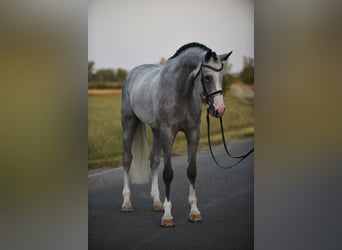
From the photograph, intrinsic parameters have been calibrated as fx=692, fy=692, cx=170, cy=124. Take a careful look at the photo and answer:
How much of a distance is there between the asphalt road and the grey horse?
0.07m

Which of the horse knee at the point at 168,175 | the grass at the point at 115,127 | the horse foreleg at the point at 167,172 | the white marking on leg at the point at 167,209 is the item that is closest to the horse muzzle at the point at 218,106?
the grass at the point at 115,127

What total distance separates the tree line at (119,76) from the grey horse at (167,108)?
0.23ft

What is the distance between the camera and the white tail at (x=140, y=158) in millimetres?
5914

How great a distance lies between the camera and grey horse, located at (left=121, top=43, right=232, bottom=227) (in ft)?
18.4

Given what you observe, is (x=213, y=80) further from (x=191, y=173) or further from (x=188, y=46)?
(x=191, y=173)

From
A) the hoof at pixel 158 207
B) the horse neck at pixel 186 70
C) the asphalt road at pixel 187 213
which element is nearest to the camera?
the horse neck at pixel 186 70

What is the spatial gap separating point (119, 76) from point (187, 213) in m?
1.29

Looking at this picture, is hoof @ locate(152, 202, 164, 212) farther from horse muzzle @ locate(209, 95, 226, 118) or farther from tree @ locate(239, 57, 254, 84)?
tree @ locate(239, 57, 254, 84)

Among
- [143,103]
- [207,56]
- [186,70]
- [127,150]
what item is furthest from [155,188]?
[207,56]

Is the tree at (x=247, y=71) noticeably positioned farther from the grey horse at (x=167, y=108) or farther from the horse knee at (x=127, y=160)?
the horse knee at (x=127, y=160)
